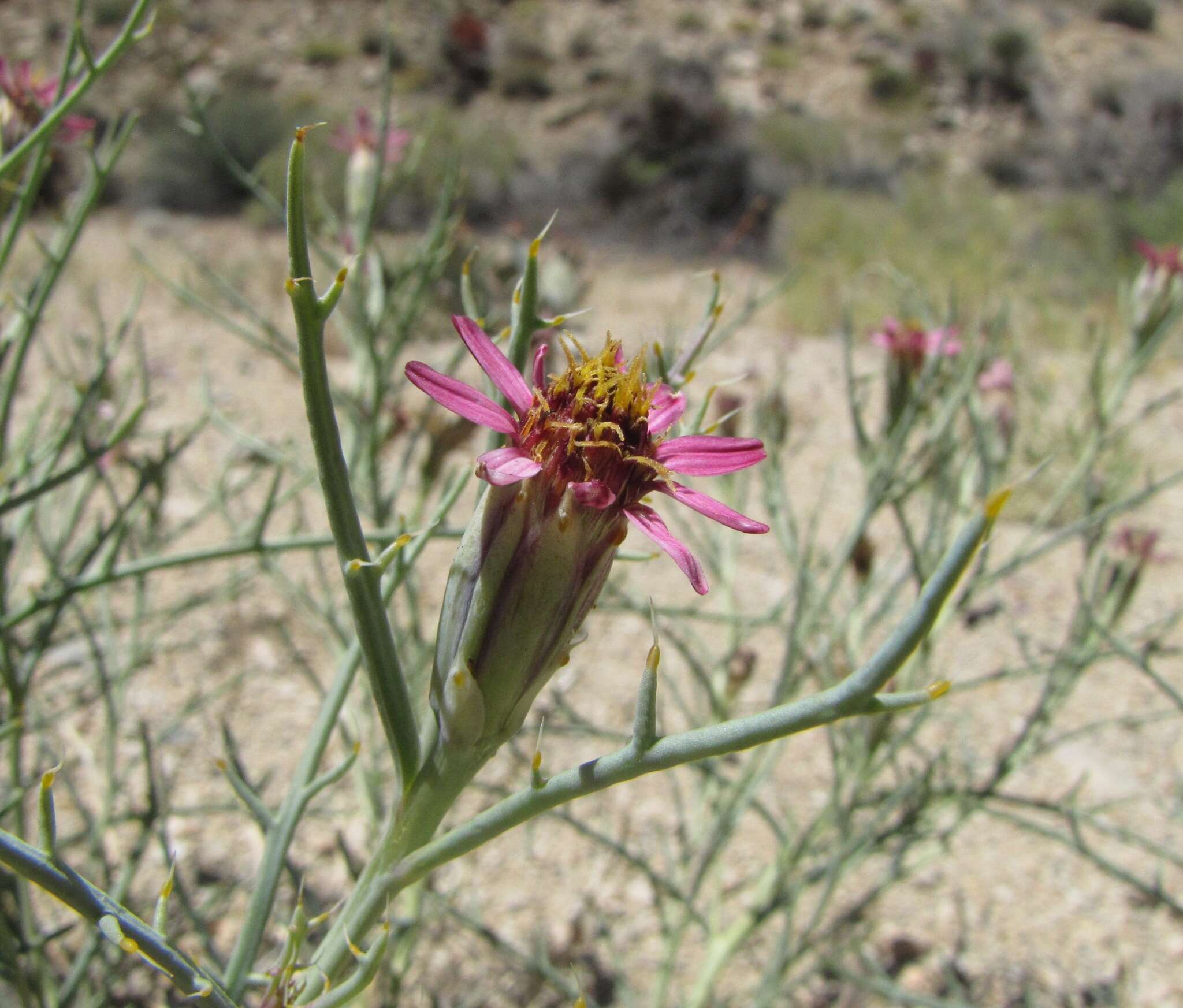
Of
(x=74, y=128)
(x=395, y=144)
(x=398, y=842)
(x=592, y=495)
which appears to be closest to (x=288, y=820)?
(x=398, y=842)

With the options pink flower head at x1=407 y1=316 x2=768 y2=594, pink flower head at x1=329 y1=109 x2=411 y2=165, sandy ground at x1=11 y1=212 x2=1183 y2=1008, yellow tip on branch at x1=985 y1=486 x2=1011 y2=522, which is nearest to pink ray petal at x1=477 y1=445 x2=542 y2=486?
pink flower head at x1=407 y1=316 x2=768 y2=594

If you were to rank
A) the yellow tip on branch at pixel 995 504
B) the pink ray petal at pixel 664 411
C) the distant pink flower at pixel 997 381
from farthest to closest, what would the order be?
the distant pink flower at pixel 997 381, the pink ray petal at pixel 664 411, the yellow tip on branch at pixel 995 504

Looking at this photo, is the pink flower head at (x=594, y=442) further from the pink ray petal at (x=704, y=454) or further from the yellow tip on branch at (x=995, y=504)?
the yellow tip on branch at (x=995, y=504)

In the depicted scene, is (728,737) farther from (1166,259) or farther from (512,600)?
(1166,259)

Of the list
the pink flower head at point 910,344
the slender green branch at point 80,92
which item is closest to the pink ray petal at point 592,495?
Answer: the slender green branch at point 80,92

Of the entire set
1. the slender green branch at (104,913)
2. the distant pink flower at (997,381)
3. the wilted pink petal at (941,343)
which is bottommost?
the slender green branch at (104,913)

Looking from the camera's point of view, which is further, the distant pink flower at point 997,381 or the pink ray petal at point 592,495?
the distant pink flower at point 997,381
